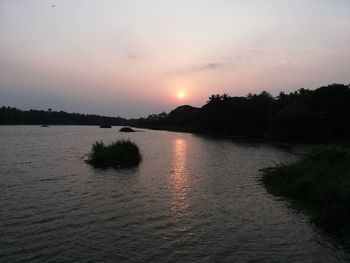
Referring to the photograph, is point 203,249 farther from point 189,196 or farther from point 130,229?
point 189,196

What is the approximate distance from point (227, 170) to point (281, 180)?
404 inches

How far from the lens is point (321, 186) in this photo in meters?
23.2

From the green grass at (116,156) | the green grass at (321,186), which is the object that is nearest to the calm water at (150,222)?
the green grass at (321,186)

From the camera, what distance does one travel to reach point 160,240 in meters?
16.5

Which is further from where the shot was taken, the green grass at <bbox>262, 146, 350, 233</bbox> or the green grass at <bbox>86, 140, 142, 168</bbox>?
the green grass at <bbox>86, 140, 142, 168</bbox>

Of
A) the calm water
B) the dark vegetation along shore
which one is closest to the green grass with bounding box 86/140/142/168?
the dark vegetation along shore

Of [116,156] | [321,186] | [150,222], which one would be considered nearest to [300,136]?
[116,156]

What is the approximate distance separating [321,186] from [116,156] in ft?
84.3

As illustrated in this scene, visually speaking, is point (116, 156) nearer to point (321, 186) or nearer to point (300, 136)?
point (321, 186)

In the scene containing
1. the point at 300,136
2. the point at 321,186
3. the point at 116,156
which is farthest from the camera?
the point at 300,136

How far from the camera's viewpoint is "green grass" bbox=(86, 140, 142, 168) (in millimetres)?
43006

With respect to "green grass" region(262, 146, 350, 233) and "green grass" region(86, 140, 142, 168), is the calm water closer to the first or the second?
"green grass" region(262, 146, 350, 233)

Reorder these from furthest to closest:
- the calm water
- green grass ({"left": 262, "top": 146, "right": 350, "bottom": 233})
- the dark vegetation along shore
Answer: the dark vegetation along shore, green grass ({"left": 262, "top": 146, "right": 350, "bottom": 233}), the calm water

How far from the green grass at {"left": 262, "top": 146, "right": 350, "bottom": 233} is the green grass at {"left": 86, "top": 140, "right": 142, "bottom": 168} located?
16801mm
